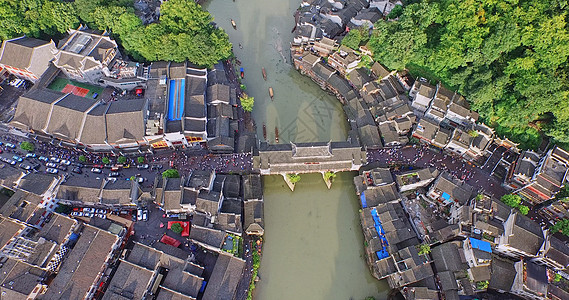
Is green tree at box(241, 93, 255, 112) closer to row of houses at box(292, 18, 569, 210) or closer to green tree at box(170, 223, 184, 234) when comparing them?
row of houses at box(292, 18, 569, 210)

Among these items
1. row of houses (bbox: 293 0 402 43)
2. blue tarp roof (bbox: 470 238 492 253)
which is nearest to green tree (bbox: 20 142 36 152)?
row of houses (bbox: 293 0 402 43)

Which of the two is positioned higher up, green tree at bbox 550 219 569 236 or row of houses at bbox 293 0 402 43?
row of houses at bbox 293 0 402 43

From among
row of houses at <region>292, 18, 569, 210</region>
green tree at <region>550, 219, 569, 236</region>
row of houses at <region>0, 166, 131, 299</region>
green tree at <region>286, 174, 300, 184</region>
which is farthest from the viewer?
green tree at <region>286, 174, 300, 184</region>

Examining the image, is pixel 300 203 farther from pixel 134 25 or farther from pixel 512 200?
pixel 134 25

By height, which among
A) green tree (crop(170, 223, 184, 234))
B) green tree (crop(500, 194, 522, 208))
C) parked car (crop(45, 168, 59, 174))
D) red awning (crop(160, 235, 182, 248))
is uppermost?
green tree (crop(500, 194, 522, 208))

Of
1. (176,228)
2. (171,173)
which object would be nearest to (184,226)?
(176,228)

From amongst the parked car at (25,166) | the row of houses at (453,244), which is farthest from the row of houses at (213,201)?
the parked car at (25,166)
